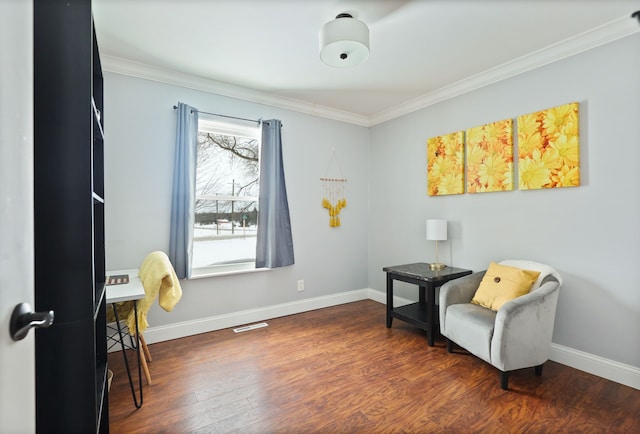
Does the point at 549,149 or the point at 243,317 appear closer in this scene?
the point at 549,149

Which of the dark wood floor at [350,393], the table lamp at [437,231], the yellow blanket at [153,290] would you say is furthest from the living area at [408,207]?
the yellow blanket at [153,290]

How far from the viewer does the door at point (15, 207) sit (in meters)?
0.69

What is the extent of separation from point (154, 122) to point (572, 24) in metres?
3.44

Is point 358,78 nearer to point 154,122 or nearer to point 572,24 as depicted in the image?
point 572,24

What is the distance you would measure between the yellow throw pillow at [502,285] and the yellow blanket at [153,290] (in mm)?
2403

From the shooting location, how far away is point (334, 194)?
4.07 metres

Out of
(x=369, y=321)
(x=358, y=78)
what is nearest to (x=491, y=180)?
(x=358, y=78)

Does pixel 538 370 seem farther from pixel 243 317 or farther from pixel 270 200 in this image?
pixel 270 200

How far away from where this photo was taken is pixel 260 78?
10.1 feet

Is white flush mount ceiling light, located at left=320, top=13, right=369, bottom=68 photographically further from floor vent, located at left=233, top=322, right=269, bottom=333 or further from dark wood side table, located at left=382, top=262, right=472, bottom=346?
floor vent, located at left=233, top=322, right=269, bottom=333

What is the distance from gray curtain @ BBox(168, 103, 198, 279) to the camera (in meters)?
2.91

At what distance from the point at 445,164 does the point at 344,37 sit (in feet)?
6.19

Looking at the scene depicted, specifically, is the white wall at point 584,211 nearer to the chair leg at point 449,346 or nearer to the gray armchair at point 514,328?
the gray armchair at point 514,328

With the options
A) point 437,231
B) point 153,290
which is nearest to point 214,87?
point 153,290
